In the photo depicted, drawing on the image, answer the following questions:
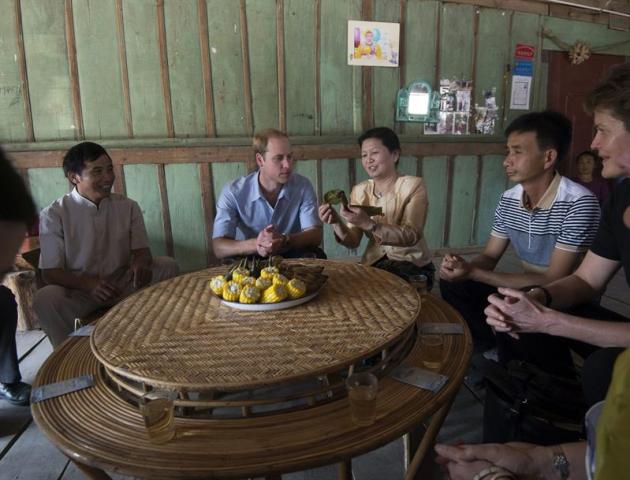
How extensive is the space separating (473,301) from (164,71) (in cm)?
328

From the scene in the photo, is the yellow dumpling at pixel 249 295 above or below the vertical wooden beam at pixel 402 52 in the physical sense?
below

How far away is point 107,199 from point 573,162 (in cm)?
526

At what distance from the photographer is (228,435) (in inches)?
37.6

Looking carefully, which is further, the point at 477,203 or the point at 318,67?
the point at 477,203

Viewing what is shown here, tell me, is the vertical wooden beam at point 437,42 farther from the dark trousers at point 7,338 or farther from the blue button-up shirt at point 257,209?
the dark trousers at point 7,338

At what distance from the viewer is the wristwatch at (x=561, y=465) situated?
1.00 m

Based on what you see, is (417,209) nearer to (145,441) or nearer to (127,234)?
(127,234)

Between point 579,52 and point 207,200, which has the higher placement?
point 579,52

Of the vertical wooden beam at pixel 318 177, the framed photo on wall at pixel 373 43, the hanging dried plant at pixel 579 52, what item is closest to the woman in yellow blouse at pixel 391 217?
the vertical wooden beam at pixel 318 177

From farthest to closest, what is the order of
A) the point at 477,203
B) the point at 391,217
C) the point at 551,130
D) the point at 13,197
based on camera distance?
1. the point at 477,203
2. the point at 391,217
3. the point at 551,130
4. the point at 13,197

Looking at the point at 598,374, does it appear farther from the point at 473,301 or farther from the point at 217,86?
the point at 217,86

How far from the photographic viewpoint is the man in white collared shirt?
2.16 metres

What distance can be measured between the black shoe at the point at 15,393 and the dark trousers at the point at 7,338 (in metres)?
0.03

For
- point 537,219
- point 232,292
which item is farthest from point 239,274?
point 537,219
